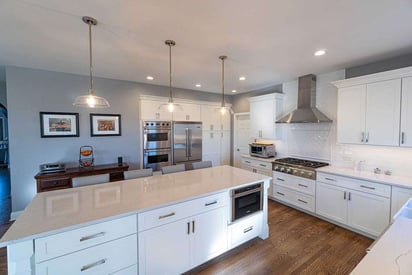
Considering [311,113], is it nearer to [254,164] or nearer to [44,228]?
[254,164]

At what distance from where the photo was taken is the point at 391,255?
105 centimetres

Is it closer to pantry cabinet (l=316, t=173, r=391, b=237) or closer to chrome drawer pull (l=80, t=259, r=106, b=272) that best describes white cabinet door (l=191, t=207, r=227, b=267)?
chrome drawer pull (l=80, t=259, r=106, b=272)

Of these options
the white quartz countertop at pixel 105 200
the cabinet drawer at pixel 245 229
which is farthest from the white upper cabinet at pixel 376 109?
the cabinet drawer at pixel 245 229

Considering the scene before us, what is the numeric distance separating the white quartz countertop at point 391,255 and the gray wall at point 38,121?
426 centimetres

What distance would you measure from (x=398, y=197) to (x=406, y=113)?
1161 millimetres

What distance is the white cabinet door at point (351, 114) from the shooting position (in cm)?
290

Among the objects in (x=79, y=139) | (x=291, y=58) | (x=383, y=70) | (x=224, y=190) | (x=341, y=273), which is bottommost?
(x=341, y=273)

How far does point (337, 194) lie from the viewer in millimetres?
2996

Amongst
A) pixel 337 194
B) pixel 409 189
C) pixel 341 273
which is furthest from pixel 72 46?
pixel 409 189

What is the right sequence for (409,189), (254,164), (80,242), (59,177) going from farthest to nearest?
(254,164)
(59,177)
(409,189)
(80,242)

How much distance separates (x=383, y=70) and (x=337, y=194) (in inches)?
84.2

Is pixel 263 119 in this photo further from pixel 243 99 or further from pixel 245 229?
pixel 245 229

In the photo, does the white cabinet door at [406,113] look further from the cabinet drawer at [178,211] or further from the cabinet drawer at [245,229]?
the cabinet drawer at [178,211]

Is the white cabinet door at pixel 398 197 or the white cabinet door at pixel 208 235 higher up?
the white cabinet door at pixel 398 197
